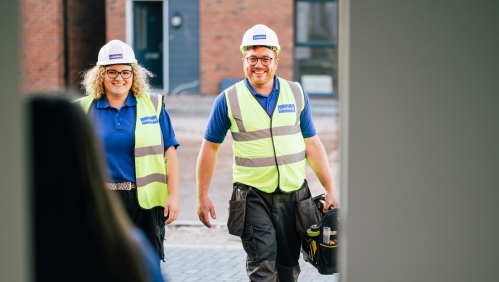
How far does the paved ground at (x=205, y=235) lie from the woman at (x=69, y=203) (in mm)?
4140

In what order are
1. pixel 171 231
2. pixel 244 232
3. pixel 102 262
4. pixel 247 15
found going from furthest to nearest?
pixel 247 15 → pixel 171 231 → pixel 244 232 → pixel 102 262

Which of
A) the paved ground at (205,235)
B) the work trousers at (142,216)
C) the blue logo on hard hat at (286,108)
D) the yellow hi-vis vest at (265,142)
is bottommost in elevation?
the paved ground at (205,235)

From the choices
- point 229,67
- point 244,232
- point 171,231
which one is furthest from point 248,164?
point 229,67

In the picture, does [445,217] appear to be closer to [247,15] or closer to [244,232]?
[244,232]

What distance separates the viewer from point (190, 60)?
23.9m

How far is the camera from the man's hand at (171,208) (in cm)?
518

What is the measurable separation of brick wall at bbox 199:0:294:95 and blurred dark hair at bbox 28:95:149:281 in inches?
834

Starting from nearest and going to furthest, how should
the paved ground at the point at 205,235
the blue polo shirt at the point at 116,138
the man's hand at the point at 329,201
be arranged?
1. the blue polo shirt at the point at 116,138
2. the man's hand at the point at 329,201
3. the paved ground at the point at 205,235

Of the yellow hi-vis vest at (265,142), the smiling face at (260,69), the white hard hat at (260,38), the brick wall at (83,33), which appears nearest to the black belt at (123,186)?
the yellow hi-vis vest at (265,142)

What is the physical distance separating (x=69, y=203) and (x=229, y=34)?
21.7 metres

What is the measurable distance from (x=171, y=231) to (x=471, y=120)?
6.76m

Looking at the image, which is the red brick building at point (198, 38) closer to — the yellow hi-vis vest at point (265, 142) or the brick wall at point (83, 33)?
the brick wall at point (83, 33)

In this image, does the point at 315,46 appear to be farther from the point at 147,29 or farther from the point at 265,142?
the point at 265,142

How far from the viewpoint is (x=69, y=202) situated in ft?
7.57
